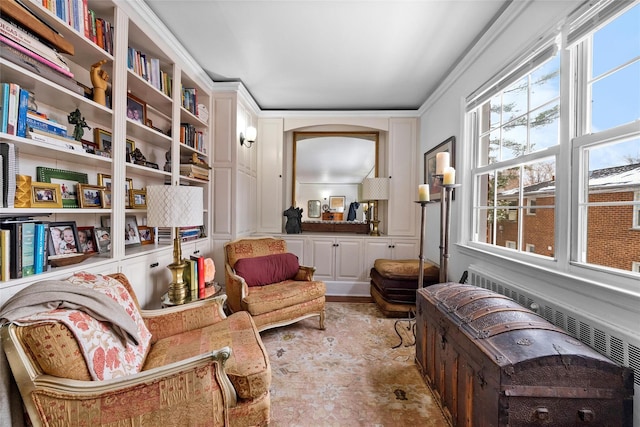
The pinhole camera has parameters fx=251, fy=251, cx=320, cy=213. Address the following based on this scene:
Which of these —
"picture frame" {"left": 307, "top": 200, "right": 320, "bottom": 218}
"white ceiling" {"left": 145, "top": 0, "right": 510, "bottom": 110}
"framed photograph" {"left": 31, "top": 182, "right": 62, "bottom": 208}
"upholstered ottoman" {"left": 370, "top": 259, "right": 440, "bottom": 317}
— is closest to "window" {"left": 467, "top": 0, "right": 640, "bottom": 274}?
"white ceiling" {"left": 145, "top": 0, "right": 510, "bottom": 110}

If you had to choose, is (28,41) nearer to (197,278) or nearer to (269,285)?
(197,278)

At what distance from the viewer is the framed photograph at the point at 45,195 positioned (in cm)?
125

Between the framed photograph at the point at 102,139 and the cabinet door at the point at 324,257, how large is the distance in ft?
7.93

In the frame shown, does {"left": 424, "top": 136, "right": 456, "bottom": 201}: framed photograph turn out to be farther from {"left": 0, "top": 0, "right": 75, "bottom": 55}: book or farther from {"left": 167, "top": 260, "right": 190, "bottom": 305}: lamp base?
{"left": 0, "top": 0, "right": 75, "bottom": 55}: book

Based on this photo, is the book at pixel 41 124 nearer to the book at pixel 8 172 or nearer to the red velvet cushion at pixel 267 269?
the book at pixel 8 172

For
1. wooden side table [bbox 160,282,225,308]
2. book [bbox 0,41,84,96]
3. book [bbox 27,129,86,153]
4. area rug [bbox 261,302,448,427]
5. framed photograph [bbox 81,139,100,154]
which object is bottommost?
area rug [bbox 261,302,448,427]

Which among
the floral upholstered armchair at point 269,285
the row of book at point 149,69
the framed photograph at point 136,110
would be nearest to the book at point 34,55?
the framed photograph at point 136,110

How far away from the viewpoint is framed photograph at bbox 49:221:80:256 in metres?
1.40

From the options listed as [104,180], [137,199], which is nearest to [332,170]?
[137,199]

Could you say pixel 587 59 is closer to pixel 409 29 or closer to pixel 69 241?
pixel 409 29

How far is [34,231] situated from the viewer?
1.19 m

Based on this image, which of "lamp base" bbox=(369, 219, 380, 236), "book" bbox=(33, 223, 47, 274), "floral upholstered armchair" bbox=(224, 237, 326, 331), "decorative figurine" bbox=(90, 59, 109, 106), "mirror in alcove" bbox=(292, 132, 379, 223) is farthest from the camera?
"mirror in alcove" bbox=(292, 132, 379, 223)

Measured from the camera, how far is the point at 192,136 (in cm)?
264

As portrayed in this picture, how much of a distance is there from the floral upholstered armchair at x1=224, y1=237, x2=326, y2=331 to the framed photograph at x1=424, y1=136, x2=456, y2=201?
1.71 meters
